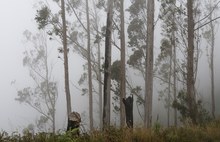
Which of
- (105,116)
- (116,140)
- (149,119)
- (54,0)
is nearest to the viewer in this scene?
(116,140)

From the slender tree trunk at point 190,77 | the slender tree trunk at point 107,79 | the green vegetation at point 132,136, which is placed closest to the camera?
the green vegetation at point 132,136

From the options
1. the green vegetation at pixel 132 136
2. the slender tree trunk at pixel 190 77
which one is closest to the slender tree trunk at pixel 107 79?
the slender tree trunk at pixel 190 77

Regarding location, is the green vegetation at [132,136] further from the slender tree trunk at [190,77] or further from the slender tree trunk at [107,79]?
the slender tree trunk at [190,77]

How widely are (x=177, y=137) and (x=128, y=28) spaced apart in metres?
23.9

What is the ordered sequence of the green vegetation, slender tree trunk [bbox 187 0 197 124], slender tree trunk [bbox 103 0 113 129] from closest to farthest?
the green vegetation < slender tree trunk [bbox 103 0 113 129] < slender tree trunk [bbox 187 0 197 124]

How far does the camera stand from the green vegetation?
6.38 meters

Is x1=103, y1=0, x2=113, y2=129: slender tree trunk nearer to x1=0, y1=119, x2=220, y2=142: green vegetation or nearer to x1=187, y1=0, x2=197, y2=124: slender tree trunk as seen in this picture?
x1=187, y1=0, x2=197, y2=124: slender tree trunk

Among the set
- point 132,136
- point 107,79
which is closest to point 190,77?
point 107,79

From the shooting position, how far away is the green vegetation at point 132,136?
6.38 metres

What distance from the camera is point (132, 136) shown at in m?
7.36

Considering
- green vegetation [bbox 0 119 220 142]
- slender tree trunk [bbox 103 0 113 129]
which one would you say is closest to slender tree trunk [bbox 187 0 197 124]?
slender tree trunk [bbox 103 0 113 129]

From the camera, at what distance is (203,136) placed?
897cm

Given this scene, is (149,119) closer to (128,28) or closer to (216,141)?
(216,141)

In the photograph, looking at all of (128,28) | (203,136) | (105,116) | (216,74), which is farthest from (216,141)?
(216,74)
